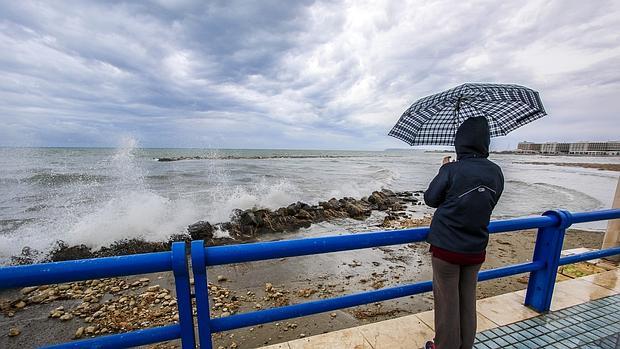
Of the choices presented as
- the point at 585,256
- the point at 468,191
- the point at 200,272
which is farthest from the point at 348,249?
the point at 585,256

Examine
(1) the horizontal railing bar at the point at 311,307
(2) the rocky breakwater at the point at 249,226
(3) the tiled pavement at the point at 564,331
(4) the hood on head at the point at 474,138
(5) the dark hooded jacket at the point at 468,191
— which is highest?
(4) the hood on head at the point at 474,138

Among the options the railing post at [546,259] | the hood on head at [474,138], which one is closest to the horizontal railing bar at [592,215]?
the railing post at [546,259]

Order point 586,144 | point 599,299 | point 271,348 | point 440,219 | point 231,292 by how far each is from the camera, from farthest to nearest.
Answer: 1. point 586,144
2. point 231,292
3. point 599,299
4. point 271,348
5. point 440,219

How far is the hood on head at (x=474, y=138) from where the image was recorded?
75.6 inches

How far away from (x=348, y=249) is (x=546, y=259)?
238 centimetres

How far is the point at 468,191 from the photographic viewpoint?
1.87 meters

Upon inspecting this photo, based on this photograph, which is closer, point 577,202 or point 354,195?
point 577,202

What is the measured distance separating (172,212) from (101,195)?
7824mm

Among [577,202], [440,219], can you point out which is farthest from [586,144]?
[440,219]

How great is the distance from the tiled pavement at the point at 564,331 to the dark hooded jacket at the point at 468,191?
141 centimetres

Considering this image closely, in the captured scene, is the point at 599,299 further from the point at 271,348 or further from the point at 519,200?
the point at 519,200

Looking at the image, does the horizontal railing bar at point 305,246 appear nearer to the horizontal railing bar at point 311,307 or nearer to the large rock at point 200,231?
the horizontal railing bar at point 311,307

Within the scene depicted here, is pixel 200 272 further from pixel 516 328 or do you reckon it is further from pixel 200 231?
pixel 200 231

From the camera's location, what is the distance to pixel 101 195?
16.1 metres
